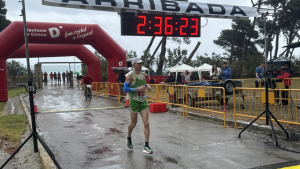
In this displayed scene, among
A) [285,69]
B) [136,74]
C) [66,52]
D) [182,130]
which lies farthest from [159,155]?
[66,52]

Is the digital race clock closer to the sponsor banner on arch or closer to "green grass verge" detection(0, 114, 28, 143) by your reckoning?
the sponsor banner on arch

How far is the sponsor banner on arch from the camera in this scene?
849 cm

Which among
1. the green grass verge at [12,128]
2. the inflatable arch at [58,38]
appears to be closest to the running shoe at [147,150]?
the green grass verge at [12,128]

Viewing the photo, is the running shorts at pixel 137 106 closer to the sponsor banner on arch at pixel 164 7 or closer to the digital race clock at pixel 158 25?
the digital race clock at pixel 158 25

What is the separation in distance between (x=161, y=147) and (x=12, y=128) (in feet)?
16.2

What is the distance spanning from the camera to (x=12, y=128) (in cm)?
847

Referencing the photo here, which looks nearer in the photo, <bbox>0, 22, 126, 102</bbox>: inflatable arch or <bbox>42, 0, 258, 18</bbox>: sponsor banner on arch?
<bbox>42, 0, 258, 18</bbox>: sponsor banner on arch

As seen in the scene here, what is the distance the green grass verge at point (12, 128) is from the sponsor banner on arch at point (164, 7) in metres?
3.71

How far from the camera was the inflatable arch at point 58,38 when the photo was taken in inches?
627

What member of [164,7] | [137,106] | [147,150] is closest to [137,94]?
[137,106]

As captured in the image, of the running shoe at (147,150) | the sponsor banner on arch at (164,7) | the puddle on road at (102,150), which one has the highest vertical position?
the sponsor banner on arch at (164,7)

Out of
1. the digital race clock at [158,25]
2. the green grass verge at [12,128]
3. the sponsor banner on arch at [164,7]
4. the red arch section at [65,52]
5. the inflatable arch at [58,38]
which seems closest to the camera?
the green grass verge at [12,128]

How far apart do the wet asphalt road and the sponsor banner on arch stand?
3.62m

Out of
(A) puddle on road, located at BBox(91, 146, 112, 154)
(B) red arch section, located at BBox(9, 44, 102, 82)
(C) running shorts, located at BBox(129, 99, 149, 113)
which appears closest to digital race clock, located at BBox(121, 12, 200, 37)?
(C) running shorts, located at BBox(129, 99, 149, 113)
